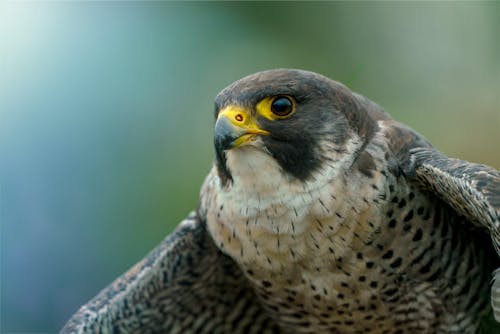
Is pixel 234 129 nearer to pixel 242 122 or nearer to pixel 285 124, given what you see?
pixel 242 122

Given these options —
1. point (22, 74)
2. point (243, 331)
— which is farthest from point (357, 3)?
point (243, 331)

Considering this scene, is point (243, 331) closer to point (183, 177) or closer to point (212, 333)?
point (212, 333)

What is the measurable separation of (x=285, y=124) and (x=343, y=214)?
1.47ft

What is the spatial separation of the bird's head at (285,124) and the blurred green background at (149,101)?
2770 mm

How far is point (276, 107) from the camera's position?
3.50 metres

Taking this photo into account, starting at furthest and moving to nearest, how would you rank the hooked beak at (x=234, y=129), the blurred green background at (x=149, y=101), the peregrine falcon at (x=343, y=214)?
the blurred green background at (x=149, y=101), the peregrine falcon at (x=343, y=214), the hooked beak at (x=234, y=129)

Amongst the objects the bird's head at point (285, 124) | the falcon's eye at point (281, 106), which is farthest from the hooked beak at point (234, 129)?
the falcon's eye at point (281, 106)

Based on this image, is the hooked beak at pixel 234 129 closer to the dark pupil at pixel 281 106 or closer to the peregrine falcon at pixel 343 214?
the peregrine falcon at pixel 343 214

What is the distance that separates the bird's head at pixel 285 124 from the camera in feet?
11.2

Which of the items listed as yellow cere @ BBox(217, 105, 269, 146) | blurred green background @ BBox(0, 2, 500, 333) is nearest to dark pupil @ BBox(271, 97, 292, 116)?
yellow cere @ BBox(217, 105, 269, 146)

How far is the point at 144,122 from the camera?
9.41 meters

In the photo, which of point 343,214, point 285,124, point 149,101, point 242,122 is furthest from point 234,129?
point 149,101

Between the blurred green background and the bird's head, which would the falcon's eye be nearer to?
the bird's head

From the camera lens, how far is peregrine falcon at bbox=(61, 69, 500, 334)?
3453 millimetres
